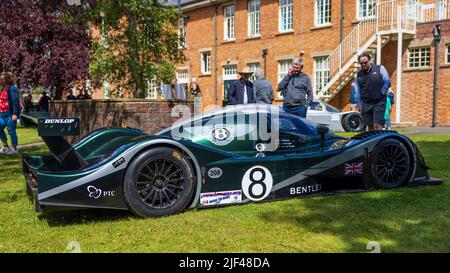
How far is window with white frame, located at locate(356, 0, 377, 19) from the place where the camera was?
66.3 feet

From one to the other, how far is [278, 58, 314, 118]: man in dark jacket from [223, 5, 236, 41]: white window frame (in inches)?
800

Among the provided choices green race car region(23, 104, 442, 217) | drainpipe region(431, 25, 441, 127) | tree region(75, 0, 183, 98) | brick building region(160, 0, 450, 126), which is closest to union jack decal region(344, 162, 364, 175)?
green race car region(23, 104, 442, 217)

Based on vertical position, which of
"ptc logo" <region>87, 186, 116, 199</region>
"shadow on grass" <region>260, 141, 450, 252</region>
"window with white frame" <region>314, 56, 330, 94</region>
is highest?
"window with white frame" <region>314, 56, 330, 94</region>

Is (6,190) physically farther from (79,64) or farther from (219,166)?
(79,64)

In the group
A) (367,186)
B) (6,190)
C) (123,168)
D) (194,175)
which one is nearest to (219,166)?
(194,175)

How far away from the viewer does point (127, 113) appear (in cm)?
1109

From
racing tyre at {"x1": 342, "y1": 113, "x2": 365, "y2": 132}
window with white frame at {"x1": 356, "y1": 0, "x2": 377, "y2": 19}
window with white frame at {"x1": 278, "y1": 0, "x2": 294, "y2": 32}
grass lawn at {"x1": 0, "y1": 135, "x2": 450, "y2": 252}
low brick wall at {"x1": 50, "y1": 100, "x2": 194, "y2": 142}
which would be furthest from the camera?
window with white frame at {"x1": 278, "y1": 0, "x2": 294, "y2": 32}

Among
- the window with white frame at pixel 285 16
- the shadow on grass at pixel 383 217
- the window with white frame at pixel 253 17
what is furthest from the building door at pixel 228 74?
the shadow on grass at pixel 383 217

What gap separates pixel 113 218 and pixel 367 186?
3.27 meters

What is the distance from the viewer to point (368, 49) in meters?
19.9

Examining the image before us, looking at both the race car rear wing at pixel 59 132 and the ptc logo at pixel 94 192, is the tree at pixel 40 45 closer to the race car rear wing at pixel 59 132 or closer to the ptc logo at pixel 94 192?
the race car rear wing at pixel 59 132

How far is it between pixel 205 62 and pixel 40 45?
1152 centimetres

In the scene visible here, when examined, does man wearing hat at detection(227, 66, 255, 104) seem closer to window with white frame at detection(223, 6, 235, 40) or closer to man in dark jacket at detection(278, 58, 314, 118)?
man in dark jacket at detection(278, 58, 314, 118)

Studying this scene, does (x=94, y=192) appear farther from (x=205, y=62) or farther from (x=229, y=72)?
(x=205, y=62)
